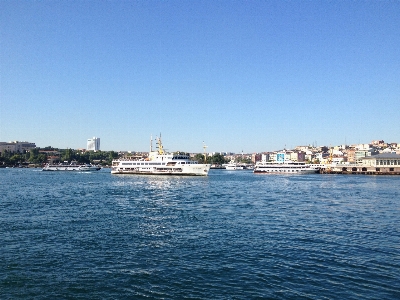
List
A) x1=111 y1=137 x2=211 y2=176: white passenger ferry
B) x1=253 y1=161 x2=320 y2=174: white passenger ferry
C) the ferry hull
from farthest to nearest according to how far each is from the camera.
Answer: the ferry hull → x1=253 y1=161 x2=320 y2=174: white passenger ferry → x1=111 y1=137 x2=211 y2=176: white passenger ferry

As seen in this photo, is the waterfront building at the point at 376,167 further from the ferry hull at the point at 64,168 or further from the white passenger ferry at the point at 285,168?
the ferry hull at the point at 64,168

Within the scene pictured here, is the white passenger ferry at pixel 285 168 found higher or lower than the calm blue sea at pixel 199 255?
higher

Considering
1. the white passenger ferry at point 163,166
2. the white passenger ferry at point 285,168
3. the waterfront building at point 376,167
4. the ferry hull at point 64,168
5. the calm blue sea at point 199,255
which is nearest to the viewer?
the calm blue sea at point 199,255

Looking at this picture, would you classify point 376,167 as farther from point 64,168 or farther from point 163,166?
point 64,168

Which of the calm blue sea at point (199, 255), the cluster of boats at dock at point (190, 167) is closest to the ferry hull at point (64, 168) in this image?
the cluster of boats at dock at point (190, 167)

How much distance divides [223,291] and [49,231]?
1199cm

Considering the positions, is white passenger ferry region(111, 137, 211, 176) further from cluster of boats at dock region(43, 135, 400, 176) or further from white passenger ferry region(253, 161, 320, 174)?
white passenger ferry region(253, 161, 320, 174)

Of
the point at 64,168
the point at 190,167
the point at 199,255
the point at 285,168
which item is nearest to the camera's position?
the point at 199,255

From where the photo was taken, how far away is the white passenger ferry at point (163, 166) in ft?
266

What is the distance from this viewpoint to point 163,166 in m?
83.1

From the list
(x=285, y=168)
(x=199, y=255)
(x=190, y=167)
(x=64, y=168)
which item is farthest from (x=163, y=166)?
(x=199, y=255)

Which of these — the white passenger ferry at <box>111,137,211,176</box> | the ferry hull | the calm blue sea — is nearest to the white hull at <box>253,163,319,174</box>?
the white passenger ferry at <box>111,137,211,176</box>

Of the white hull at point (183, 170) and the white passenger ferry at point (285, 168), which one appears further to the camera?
the white passenger ferry at point (285, 168)

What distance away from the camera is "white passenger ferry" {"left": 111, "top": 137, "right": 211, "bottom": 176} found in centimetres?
8119
